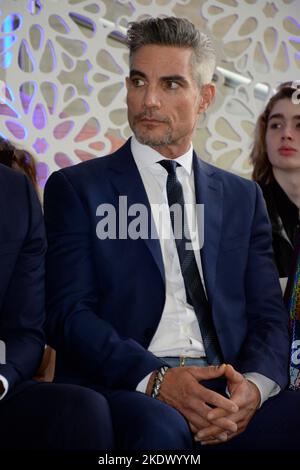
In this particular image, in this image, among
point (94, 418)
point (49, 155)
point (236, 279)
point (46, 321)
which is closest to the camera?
point (94, 418)

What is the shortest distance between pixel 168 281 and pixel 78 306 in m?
0.36

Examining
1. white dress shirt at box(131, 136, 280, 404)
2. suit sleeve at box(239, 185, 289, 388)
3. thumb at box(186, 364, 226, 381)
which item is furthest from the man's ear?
thumb at box(186, 364, 226, 381)

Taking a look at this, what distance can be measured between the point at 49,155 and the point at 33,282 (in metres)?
2.27

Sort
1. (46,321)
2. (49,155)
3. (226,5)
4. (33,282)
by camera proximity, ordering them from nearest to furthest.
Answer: (33,282) < (46,321) < (49,155) < (226,5)

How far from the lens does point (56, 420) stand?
6.97 feet

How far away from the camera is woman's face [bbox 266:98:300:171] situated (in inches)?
154

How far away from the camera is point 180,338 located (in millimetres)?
2703

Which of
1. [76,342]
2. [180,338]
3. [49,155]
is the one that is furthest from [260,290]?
[49,155]

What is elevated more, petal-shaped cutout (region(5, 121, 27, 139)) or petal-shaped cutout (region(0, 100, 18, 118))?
petal-shaped cutout (region(0, 100, 18, 118))

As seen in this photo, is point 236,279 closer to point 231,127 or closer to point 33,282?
point 33,282

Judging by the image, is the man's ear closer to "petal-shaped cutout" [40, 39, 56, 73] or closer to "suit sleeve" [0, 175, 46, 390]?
"suit sleeve" [0, 175, 46, 390]

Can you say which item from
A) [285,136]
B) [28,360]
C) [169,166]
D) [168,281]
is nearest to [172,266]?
[168,281]

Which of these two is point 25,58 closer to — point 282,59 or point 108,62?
point 108,62

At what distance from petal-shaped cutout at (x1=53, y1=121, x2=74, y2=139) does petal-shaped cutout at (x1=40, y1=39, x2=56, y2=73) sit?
1.17 ft
